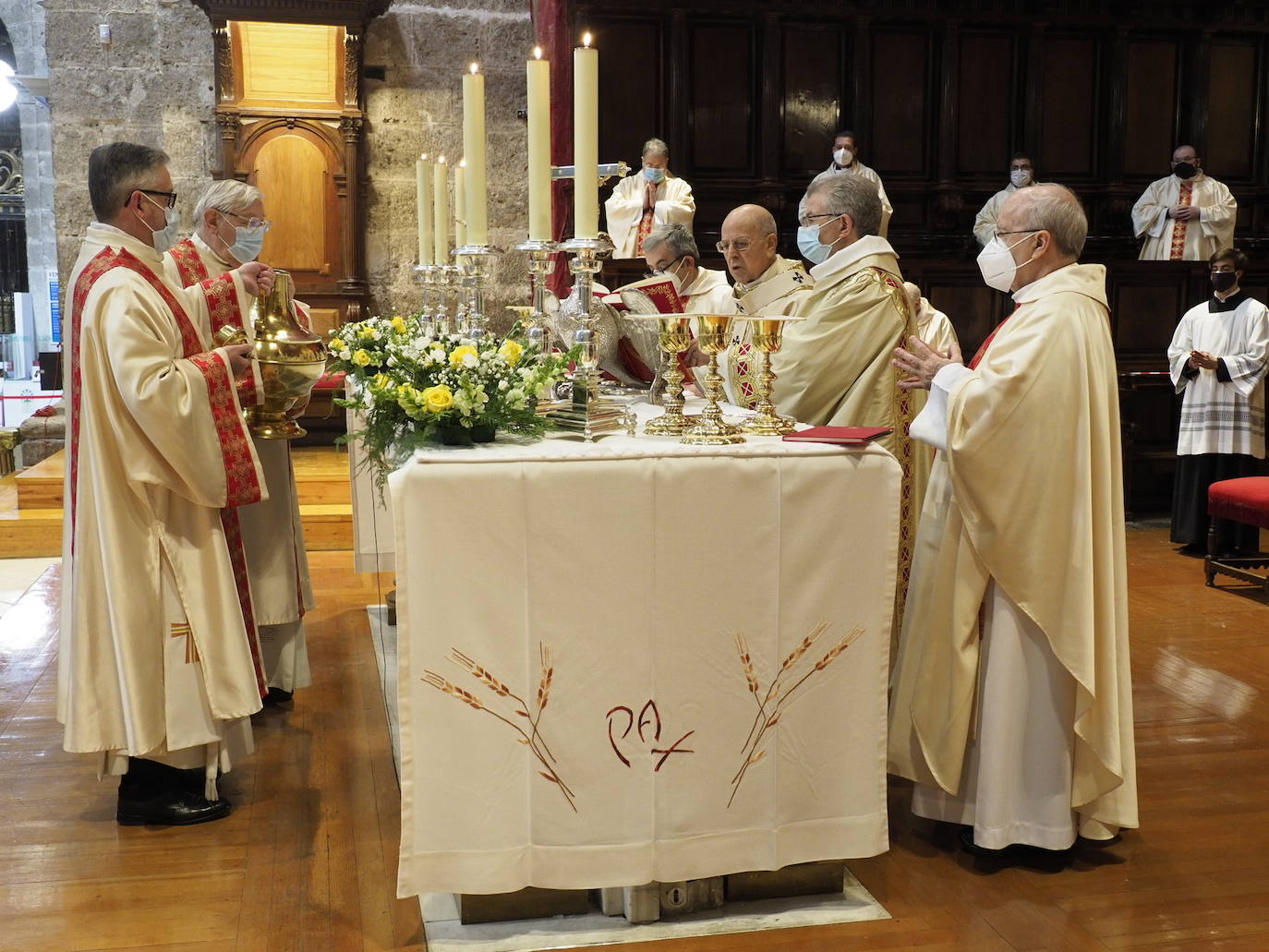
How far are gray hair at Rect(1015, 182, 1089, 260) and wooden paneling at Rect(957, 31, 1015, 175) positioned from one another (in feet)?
25.7

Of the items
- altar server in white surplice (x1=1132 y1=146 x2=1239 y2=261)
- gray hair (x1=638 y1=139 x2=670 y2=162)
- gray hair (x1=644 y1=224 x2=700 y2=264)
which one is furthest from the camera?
altar server in white surplice (x1=1132 y1=146 x2=1239 y2=261)

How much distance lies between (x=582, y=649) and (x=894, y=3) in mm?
8939

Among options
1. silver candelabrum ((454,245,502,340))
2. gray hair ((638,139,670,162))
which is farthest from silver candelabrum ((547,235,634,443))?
gray hair ((638,139,670,162))

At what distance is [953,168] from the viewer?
408 inches

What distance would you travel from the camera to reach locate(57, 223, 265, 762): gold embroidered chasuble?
307cm

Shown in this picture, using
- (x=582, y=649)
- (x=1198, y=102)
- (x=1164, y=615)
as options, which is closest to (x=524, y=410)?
(x=582, y=649)

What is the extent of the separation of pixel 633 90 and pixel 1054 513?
768 cm

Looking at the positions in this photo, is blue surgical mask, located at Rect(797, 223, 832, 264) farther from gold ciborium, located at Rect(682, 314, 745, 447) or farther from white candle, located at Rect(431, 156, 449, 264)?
white candle, located at Rect(431, 156, 449, 264)

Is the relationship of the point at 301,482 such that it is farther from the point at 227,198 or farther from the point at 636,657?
the point at 636,657

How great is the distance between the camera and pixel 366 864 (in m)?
3.09

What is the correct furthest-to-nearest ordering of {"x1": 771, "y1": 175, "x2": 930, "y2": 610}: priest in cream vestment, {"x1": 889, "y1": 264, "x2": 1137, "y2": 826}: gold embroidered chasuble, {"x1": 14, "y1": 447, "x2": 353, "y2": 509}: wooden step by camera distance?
{"x1": 14, "y1": 447, "x2": 353, "y2": 509}: wooden step → {"x1": 771, "y1": 175, "x2": 930, "y2": 610}: priest in cream vestment → {"x1": 889, "y1": 264, "x2": 1137, "y2": 826}: gold embroidered chasuble

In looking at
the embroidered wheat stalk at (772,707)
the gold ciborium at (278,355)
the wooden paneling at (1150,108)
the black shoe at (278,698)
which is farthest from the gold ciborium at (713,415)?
the wooden paneling at (1150,108)

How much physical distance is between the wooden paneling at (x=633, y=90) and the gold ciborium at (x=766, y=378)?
7228mm

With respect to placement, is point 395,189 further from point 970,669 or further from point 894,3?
point 970,669
